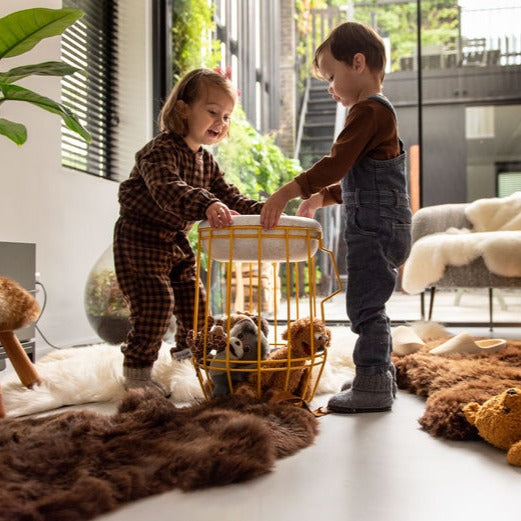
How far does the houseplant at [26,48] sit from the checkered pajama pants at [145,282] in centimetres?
30

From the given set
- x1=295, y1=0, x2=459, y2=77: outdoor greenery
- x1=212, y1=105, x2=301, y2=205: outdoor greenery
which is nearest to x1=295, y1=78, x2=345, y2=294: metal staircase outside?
x1=212, y1=105, x2=301, y2=205: outdoor greenery

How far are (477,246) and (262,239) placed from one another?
1617mm

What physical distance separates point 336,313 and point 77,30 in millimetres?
2021

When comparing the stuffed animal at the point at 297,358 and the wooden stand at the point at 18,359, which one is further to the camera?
the wooden stand at the point at 18,359

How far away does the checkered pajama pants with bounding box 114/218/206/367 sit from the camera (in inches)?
63.6

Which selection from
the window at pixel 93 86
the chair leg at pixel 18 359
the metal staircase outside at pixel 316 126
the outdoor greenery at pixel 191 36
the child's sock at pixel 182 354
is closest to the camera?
the chair leg at pixel 18 359

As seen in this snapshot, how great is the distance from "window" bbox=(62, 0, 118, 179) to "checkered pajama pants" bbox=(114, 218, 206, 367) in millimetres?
1394

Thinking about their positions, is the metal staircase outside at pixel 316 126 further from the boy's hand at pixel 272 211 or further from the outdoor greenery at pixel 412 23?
the boy's hand at pixel 272 211

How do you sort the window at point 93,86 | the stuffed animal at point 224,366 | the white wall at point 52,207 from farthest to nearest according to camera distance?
the window at point 93,86 → the white wall at point 52,207 → the stuffed animal at point 224,366

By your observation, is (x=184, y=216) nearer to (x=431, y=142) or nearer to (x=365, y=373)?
(x=365, y=373)

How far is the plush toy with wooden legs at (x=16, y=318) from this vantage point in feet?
4.93

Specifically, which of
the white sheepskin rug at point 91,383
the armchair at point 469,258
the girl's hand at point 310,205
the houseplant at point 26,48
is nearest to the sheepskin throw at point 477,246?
the armchair at point 469,258

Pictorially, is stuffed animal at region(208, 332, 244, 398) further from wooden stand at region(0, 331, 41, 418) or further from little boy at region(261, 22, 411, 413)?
wooden stand at region(0, 331, 41, 418)

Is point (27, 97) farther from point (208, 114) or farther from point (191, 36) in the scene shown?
point (191, 36)
